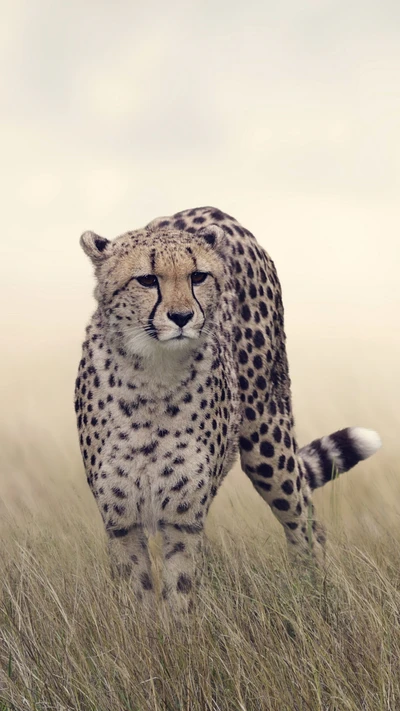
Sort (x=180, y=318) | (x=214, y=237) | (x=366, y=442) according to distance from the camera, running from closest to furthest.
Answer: (x=180, y=318) → (x=214, y=237) → (x=366, y=442)

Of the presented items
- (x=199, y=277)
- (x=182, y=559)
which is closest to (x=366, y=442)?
(x=182, y=559)

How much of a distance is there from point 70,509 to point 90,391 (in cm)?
110

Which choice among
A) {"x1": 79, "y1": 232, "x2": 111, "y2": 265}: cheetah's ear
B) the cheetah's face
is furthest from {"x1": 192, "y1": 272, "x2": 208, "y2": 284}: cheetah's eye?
{"x1": 79, "y1": 232, "x2": 111, "y2": 265}: cheetah's ear

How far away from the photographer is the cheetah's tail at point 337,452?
360 cm

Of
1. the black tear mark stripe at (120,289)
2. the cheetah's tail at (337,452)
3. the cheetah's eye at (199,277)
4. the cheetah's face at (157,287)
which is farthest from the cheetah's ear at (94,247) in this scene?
the cheetah's tail at (337,452)

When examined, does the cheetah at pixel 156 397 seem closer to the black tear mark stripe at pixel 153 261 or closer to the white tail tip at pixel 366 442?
the black tear mark stripe at pixel 153 261

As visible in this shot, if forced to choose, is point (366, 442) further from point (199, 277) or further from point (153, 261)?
point (153, 261)

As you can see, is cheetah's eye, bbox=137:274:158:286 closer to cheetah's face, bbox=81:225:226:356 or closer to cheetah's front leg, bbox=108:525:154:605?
cheetah's face, bbox=81:225:226:356

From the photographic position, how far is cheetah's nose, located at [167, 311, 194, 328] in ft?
7.83

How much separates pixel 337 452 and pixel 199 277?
138cm

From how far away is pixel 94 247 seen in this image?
264 cm

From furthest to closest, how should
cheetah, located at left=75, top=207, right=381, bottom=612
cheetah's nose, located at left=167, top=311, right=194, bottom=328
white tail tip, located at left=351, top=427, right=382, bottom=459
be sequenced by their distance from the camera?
white tail tip, located at left=351, top=427, right=382, bottom=459
cheetah, located at left=75, top=207, right=381, bottom=612
cheetah's nose, located at left=167, top=311, right=194, bottom=328

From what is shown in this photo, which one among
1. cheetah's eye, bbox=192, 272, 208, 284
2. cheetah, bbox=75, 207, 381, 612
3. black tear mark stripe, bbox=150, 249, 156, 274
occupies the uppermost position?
black tear mark stripe, bbox=150, 249, 156, 274

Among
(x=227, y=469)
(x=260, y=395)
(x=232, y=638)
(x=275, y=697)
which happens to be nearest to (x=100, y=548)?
(x=227, y=469)
